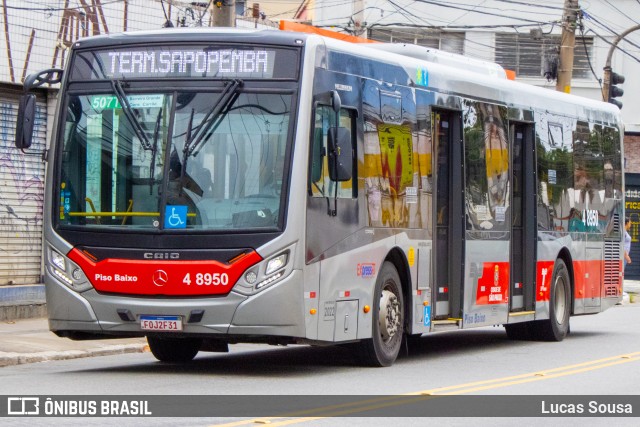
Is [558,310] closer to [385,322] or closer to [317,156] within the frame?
[385,322]

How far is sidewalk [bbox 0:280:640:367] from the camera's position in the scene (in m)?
15.4

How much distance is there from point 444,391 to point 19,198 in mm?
10286

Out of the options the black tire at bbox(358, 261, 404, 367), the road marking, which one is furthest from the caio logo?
the black tire at bbox(358, 261, 404, 367)

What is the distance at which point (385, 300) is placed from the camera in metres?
14.4

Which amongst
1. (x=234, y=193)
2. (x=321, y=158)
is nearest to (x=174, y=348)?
(x=234, y=193)

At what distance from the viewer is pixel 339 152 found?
A: 1304 cm

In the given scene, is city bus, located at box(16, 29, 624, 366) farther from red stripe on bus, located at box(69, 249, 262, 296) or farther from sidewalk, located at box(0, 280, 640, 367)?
sidewalk, located at box(0, 280, 640, 367)

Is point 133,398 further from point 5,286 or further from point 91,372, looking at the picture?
point 5,286

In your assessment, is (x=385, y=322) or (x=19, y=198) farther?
(x=19, y=198)

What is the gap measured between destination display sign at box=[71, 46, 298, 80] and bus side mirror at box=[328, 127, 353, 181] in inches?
26.8

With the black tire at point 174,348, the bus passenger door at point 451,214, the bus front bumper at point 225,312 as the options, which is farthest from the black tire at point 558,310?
the bus front bumper at point 225,312

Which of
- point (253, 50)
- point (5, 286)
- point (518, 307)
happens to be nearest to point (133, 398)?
point (253, 50)

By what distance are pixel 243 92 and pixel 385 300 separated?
2808mm

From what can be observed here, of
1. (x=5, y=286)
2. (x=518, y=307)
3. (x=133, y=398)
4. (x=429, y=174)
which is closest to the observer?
(x=133, y=398)
